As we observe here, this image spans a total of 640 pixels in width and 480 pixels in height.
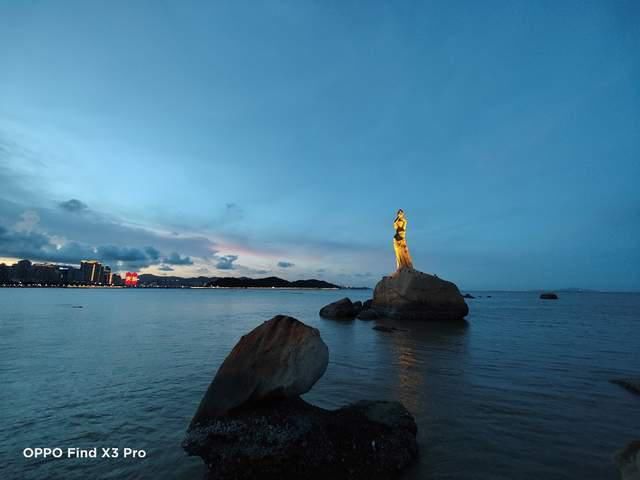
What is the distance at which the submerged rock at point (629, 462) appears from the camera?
4.03 metres

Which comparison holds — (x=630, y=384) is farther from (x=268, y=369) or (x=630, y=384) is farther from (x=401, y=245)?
(x=401, y=245)

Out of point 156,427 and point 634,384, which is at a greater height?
point 634,384

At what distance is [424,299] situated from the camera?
41.4 metres

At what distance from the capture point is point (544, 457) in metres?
7.27

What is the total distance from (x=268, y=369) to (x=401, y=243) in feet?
155

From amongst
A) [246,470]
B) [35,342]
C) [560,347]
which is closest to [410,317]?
[560,347]

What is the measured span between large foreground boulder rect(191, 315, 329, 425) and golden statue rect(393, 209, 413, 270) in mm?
45531

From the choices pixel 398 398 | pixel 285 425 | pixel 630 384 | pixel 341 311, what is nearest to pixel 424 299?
pixel 341 311

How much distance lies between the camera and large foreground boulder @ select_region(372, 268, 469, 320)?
136 feet

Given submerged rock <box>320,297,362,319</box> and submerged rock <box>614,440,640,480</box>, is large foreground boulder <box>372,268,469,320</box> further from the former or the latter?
submerged rock <box>614,440,640,480</box>

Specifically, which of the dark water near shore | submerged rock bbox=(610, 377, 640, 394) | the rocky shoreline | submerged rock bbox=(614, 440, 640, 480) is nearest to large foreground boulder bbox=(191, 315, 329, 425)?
the rocky shoreline

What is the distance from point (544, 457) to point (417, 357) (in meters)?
11.9

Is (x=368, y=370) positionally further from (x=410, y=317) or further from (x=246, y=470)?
(x=410, y=317)

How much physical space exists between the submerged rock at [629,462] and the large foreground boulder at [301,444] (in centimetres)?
353
